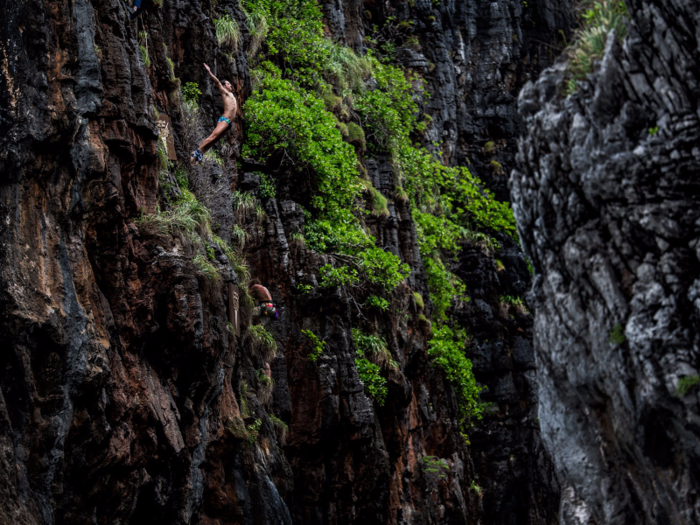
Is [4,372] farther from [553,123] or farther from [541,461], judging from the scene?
[541,461]

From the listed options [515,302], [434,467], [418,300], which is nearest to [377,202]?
[418,300]

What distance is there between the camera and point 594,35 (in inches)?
277

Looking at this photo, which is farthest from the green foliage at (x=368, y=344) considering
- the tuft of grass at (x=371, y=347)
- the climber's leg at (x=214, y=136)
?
the climber's leg at (x=214, y=136)

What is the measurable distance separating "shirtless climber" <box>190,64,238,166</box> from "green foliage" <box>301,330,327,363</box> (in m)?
4.33

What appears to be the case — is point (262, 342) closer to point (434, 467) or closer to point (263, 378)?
point (263, 378)

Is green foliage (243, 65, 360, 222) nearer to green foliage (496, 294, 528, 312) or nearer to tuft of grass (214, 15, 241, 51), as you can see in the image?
tuft of grass (214, 15, 241, 51)

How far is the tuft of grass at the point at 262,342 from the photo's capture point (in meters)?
14.1

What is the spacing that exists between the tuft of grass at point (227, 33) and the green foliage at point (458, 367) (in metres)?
9.99

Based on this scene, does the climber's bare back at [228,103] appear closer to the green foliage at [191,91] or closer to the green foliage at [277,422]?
the green foliage at [191,91]

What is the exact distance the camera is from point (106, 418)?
8.69 m

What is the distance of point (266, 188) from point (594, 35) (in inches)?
391

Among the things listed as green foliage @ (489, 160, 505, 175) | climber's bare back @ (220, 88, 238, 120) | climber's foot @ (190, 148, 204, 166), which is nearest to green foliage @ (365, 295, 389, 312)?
climber's bare back @ (220, 88, 238, 120)

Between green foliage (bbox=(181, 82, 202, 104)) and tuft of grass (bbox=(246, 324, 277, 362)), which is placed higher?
green foliage (bbox=(181, 82, 202, 104))

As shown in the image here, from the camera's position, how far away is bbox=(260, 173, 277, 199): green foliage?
16.0 meters
